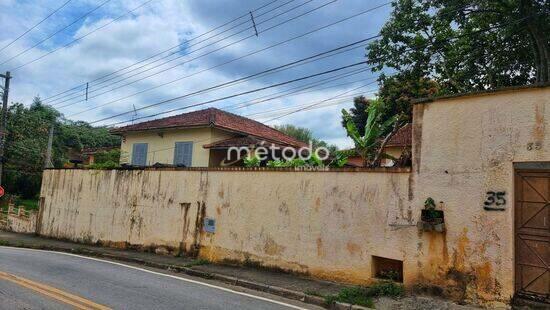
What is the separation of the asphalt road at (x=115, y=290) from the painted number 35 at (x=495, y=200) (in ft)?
12.8

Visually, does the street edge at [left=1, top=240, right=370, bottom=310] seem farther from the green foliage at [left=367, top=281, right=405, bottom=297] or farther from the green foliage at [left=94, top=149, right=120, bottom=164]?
the green foliage at [left=94, top=149, right=120, bottom=164]

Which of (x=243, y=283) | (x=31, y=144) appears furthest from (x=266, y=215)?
(x=31, y=144)

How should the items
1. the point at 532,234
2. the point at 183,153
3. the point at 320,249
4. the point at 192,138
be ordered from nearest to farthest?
1. the point at 532,234
2. the point at 320,249
3. the point at 192,138
4. the point at 183,153

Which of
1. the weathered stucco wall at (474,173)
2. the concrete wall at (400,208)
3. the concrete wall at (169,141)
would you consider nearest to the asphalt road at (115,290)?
the concrete wall at (400,208)

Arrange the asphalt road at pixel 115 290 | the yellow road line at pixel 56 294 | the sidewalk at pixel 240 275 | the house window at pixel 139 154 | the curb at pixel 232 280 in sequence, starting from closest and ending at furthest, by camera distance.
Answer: the yellow road line at pixel 56 294 < the asphalt road at pixel 115 290 < the curb at pixel 232 280 < the sidewalk at pixel 240 275 < the house window at pixel 139 154

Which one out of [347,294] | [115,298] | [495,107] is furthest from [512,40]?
[115,298]

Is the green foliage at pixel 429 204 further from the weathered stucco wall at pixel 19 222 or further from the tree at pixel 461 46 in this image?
the weathered stucco wall at pixel 19 222

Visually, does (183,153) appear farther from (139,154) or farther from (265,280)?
(265,280)

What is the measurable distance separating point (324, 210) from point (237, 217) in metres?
3.07

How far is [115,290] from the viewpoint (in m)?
8.71

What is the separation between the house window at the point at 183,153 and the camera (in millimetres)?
23594

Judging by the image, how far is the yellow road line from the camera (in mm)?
7297

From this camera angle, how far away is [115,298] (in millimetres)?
7945

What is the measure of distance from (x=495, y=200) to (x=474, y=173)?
2.02 feet
